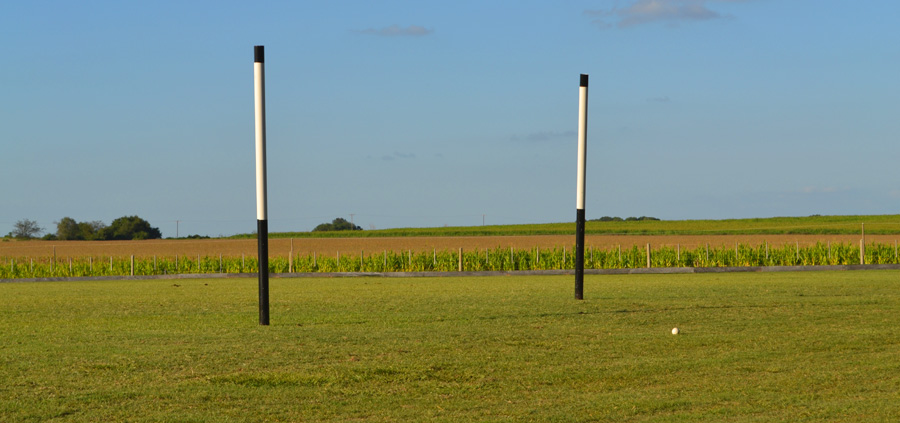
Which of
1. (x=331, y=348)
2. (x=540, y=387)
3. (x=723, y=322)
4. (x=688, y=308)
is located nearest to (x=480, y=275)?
(x=688, y=308)

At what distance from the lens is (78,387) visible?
281 inches

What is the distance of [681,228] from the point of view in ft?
253

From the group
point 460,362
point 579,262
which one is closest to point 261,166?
point 460,362

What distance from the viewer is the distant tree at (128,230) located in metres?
82.2

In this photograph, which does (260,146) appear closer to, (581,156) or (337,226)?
(581,156)

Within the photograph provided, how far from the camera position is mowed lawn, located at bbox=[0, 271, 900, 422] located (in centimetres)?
637

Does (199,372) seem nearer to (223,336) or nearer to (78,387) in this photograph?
(78,387)

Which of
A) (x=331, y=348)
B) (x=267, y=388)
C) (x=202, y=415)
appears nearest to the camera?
(x=202, y=415)

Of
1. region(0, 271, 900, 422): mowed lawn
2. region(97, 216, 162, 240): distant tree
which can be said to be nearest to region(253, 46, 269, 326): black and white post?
region(0, 271, 900, 422): mowed lawn

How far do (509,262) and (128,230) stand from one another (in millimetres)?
56675

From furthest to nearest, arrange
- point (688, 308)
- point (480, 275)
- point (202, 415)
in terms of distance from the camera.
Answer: point (480, 275), point (688, 308), point (202, 415)

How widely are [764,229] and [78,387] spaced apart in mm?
68302

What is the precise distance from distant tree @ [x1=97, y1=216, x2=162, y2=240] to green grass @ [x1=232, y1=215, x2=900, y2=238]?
846 centimetres

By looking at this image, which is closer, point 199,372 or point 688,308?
point 199,372
